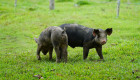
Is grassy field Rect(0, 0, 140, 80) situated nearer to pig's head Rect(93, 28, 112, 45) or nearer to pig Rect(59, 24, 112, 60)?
pig Rect(59, 24, 112, 60)

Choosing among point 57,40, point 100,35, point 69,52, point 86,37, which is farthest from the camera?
point 69,52

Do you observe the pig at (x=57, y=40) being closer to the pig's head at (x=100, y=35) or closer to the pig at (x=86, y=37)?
the pig at (x=86, y=37)

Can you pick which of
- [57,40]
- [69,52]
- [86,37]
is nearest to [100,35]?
[86,37]

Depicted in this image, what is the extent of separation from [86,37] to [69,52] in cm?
294

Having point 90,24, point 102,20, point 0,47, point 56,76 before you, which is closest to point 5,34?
point 0,47

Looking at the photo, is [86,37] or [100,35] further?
[86,37]

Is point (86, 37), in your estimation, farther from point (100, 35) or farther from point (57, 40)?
point (57, 40)

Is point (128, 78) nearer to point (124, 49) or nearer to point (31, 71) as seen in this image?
point (31, 71)

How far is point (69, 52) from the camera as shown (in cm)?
1267

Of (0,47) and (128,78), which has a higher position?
(128,78)

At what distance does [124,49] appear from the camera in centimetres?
1151

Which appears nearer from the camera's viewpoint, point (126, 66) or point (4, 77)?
point (4, 77)

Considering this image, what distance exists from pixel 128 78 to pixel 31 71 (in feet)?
10.9

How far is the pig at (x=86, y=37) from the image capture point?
9242 millimetres
